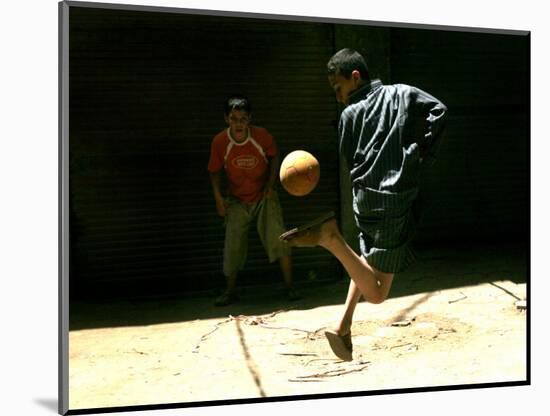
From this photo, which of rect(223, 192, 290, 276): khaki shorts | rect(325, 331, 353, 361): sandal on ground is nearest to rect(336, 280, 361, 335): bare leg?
rect(325, 331, 353, 361): sandal on ground

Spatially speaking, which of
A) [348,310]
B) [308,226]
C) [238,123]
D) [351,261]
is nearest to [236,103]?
[238,123]

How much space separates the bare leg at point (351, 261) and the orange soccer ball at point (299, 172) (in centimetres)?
28

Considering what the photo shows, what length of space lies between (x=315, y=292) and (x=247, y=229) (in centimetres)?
57

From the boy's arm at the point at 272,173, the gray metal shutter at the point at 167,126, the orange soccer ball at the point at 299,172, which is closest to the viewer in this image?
the gray metal shutter at the point at 167,126

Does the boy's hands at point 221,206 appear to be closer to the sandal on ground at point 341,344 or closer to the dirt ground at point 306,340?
the dirt ground at point 306,340

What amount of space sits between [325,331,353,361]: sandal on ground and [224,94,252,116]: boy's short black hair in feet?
4.62

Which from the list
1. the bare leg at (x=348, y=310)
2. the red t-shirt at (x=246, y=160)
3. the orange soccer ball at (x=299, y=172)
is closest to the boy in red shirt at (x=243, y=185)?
the red t-shirt at (x=246, y=160)

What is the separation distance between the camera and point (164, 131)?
20.0ft

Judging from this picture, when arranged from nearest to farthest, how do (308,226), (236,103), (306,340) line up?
(308,226)
(236,103)
(306,340)

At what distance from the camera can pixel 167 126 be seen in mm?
6098

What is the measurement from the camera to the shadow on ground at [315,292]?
6.04 m

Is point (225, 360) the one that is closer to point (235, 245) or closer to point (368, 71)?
point (235, 245)

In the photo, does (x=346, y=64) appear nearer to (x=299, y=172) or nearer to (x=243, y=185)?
(x=299, y=172)

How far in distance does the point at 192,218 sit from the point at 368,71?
1373 millimetres
